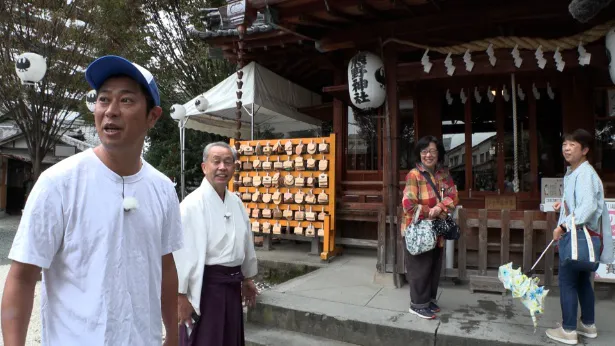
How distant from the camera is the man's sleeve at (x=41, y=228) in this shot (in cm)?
130

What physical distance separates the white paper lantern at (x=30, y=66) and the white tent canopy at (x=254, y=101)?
10.2 feet

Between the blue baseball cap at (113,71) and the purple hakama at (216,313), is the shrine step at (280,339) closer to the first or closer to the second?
the purple hakama at (216,313)

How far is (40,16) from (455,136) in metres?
11.5

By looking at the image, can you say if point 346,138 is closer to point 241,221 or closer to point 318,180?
point 318,180

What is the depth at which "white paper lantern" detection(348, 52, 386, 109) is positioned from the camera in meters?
5.47

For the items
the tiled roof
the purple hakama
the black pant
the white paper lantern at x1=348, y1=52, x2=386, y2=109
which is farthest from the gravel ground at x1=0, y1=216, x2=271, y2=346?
the tiled roof

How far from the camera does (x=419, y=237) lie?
4070mm

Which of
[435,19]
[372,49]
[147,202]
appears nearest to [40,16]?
[372,49]

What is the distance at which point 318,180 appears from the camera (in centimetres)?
690

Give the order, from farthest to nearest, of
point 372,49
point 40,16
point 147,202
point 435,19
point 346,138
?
point 40,16, point 346,138, point 372,49, point 435,19, point 147,202

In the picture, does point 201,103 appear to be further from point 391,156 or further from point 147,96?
point 147,96

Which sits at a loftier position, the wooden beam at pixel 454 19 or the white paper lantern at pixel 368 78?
the wooden beam at pixel 454 19

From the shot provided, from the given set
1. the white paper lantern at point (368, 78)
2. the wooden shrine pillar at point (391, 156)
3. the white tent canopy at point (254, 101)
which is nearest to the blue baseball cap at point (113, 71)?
the wooden shrine pillar at point (391, 156)

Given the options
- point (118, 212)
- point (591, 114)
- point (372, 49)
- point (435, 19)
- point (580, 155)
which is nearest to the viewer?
point (118, 212)
